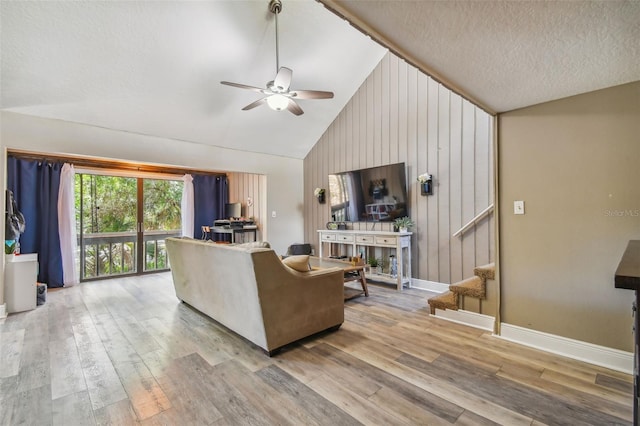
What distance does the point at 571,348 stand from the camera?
7.41ft

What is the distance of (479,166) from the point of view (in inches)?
148

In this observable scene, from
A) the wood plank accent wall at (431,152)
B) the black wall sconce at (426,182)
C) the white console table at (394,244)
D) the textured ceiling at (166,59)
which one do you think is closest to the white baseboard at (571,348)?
the wood plank accent wall at (431,152)

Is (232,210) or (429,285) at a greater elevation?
(232,210)

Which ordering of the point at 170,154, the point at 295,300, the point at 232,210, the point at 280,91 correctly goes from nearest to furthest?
the point at 295,300 → the point at 280,91 → the point at 170,154 → the point at 232,210

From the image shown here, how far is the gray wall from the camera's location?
206 centimetres

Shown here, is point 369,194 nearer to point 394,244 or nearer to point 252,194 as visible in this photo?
point 394,244

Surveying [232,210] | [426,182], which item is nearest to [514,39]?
[426,182]

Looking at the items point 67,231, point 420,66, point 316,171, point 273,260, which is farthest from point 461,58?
point 67,231

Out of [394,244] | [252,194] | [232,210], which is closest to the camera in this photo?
[394,244]

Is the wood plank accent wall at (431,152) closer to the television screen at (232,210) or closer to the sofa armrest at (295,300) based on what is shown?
the sofa armrest at (295,300)

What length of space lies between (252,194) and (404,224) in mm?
3721

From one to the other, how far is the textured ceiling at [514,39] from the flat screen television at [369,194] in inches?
101

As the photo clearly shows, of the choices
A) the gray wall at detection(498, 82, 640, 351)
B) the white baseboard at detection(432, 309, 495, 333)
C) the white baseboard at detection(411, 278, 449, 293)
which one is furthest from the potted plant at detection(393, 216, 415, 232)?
the gray wall at detection(498, 82, 640, 351)

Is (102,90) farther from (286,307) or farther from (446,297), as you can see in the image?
(446,297)
